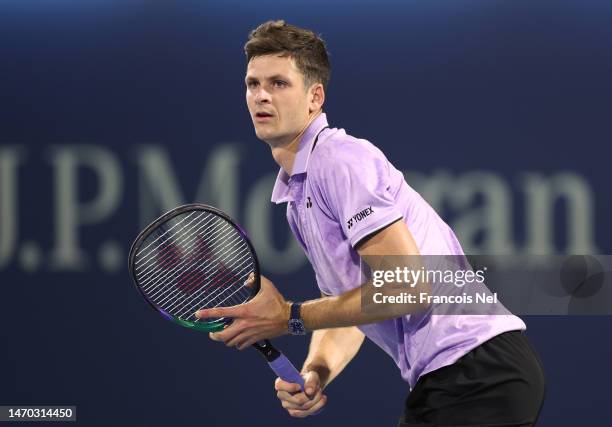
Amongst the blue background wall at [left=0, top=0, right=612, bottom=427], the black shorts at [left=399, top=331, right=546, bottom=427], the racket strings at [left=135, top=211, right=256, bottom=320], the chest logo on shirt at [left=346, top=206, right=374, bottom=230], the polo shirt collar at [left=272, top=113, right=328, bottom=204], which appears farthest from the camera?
the blue background wall at [left=0, top=0, right=612, bottom=427]

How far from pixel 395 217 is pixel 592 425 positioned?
2.62 m

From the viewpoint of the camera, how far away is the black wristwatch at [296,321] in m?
2.57

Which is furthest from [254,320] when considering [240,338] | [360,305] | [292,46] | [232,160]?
[232,160]

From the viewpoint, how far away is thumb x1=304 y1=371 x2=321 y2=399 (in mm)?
2766

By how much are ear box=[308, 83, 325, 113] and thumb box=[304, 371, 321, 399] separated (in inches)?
29.4

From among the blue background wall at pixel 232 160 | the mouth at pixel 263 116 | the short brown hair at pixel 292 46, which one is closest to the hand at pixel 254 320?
the mouth at pixel 263 116

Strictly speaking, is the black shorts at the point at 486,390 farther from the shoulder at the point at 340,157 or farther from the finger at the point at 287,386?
the shoulder at the point at 340,157

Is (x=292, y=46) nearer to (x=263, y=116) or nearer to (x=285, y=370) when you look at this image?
(x=263, y=116)

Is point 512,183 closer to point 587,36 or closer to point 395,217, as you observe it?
point 587,36

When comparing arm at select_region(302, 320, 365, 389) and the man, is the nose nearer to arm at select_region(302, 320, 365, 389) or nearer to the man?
the man

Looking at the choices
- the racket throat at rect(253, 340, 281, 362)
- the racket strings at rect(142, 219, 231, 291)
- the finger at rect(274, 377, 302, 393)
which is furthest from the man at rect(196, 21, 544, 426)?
the racket strings at rect(142, 219, 231, 291)

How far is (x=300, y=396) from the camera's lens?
9.08 ft

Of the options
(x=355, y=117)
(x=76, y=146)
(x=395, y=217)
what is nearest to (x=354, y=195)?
(x=395, y=217)

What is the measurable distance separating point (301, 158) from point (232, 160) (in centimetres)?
191
